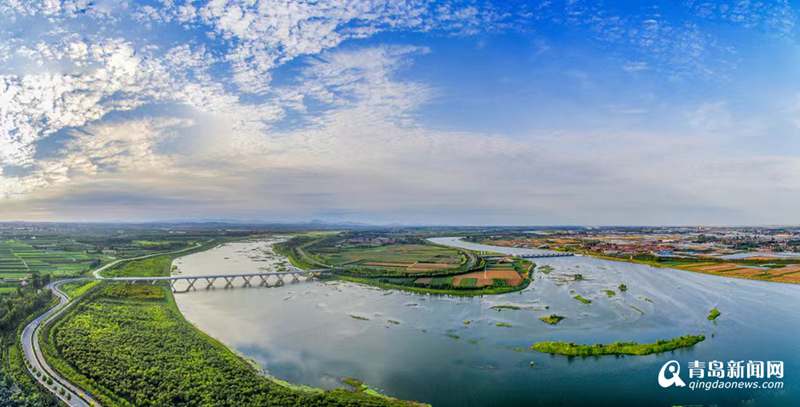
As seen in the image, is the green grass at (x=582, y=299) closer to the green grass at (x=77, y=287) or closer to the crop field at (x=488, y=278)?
the crop field at (x=488, y=278)

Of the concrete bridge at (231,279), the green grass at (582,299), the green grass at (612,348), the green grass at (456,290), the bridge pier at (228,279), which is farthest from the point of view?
the concrete bridge at (231,279)

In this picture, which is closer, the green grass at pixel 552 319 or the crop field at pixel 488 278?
the green grass at pixel 552 319

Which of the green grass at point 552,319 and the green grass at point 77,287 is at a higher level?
the green grass at point 552,319

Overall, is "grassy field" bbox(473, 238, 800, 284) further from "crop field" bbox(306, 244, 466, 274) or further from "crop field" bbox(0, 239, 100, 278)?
"crop field" bbox(0, 239, 100, 278)

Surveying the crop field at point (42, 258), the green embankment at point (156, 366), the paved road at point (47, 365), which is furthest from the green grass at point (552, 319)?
the crop field at point (42, 258)

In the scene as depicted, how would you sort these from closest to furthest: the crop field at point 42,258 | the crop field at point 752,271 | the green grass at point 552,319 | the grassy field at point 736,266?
the green grass at point 552,319 < the crop field at point 752,271 < the crop field at point 42,258 < the grassy field at point 736,266

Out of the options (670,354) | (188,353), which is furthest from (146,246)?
(670,354)

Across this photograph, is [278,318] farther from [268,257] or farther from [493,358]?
[268,257]

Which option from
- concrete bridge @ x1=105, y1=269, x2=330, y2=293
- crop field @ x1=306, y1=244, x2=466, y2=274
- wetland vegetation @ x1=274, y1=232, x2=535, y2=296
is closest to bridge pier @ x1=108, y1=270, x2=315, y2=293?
concrete bridge @ x1=105, y1=269, x2=330, y2=293
